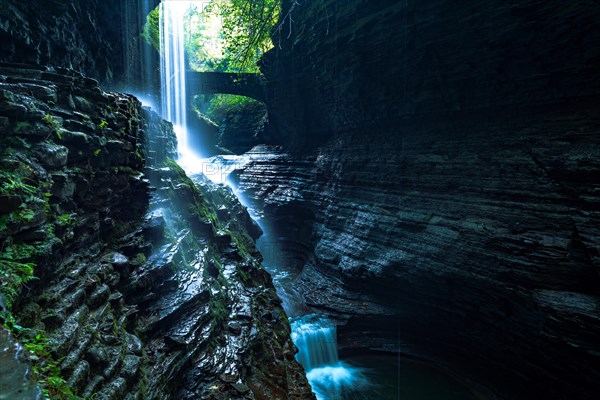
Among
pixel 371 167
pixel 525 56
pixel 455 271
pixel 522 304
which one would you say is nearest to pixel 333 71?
pixel 371 167

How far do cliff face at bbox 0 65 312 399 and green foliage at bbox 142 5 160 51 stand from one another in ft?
47.4

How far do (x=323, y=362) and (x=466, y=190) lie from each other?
22.6 feet

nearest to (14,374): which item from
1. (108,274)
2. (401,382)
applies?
(108,274)

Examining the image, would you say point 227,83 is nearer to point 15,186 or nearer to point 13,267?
point 15,186

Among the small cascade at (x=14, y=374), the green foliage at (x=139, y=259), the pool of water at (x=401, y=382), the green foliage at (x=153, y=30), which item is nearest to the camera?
the small cascade at (x=14, y=374)

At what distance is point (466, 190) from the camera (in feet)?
28.7

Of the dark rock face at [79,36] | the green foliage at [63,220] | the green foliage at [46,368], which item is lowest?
the green foliage at [46,368]

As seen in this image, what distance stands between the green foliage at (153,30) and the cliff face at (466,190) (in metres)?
11.0

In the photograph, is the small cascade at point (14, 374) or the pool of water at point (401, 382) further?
the pool of water at point (401, 382)

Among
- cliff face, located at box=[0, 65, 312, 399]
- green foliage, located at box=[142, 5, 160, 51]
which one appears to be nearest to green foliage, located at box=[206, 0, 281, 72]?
cliff face, located at box=[0, 65, 312, 399]

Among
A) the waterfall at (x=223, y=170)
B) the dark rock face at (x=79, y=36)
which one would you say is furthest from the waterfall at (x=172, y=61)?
the dark rock face at (x=79, y=36)

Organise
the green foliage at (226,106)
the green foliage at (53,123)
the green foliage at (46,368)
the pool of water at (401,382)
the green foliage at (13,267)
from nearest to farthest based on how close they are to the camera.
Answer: the green foliage at (46,368) → the green foliage at (13,267) → the green foliage at (53,123) → the pool of water at (401,382) → the green foliage at (226,106)

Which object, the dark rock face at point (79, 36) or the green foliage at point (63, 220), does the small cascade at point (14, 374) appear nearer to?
the green foliage at point (63, 220)

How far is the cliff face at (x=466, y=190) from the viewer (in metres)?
6.65
